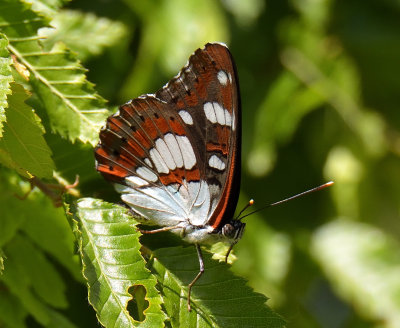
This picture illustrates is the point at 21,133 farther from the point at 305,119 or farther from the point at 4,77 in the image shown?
the point at 305,119

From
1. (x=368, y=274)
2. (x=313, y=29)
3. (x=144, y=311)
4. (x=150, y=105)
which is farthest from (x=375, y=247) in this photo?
(x=144, y=311)

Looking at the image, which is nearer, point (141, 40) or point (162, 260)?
point (162, 260)

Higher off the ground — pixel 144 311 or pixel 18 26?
pixel 18 26

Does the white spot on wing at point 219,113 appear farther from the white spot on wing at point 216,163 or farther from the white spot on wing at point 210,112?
the white spot on wing at point 216,163

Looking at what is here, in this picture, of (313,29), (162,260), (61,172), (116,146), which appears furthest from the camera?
(313,29)

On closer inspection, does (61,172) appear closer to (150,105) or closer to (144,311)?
(150,105)

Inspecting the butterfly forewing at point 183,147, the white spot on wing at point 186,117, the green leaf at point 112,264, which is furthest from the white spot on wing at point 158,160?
the green leaf at point 112,264
